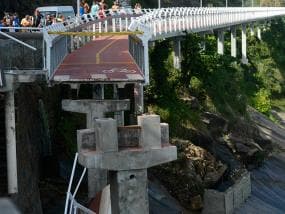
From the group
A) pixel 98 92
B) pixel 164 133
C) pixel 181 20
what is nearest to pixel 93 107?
pixel 98 92

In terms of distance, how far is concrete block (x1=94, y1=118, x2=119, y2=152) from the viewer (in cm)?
1265

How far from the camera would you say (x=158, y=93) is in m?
31.2

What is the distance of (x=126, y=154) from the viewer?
42.1 ft

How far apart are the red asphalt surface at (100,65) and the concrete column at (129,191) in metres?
5.34

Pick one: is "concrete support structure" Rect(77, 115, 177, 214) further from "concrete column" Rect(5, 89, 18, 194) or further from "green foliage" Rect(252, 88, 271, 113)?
"green foliage" Rect(252, 88, 271, 113)

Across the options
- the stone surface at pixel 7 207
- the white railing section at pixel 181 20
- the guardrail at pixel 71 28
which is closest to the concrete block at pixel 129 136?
the stone surface at pixel 7 207

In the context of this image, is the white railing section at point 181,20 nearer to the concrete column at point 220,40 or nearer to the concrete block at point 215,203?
the concrete column at point 220,40

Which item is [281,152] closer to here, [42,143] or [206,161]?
[206,161]

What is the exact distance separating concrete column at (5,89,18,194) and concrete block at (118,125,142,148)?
15.7ft

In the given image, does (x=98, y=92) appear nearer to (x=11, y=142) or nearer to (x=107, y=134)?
(x=11, y=142)

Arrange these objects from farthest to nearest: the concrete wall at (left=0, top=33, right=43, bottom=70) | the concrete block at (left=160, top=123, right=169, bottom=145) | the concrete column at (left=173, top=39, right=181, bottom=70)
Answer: the concrete column at (left=173, top=39, right=181, bottom=70) < the concrete wall at (left=0, top=33, right=43, bottom=70) < the concrete block at (left=160, top=123, right=169, bottom=145)

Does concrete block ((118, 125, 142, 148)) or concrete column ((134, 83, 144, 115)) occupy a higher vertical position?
concrete block ((118, 125, 142, 148))

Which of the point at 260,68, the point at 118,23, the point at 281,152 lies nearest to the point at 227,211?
the point at 118,23

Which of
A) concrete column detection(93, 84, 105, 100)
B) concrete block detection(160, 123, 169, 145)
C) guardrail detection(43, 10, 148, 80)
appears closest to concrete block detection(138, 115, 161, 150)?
concrete block detection(160, 123, 169, 145)
